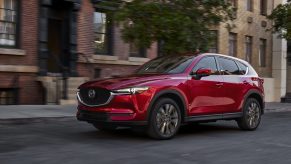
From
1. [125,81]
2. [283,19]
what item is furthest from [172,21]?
[283,19]

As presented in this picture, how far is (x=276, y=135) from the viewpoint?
10.9 meters

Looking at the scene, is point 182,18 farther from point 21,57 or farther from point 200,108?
point 21,57

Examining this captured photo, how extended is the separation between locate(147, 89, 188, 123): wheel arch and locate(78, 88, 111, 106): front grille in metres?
0.80

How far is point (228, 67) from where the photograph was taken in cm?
1092

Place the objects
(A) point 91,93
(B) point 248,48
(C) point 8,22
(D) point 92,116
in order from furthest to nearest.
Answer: (B) point 248,48 → (C) point 8,22 → (A) point 91,93 → (D) point 92,116

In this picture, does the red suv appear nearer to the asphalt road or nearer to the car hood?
the car hood

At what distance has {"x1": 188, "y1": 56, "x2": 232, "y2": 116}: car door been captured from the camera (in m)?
9.75

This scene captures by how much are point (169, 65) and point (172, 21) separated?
3524 millimetres

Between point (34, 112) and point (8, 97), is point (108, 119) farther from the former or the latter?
point (8, 97)

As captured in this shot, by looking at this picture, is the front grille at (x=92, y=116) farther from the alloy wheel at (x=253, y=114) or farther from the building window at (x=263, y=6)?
the building window at (x=263, y=6)

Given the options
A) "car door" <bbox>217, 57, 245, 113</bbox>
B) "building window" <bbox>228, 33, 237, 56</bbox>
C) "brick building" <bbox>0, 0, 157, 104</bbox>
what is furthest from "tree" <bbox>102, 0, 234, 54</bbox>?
"building window" <bbox>228, 33, 237, 56</bbox>

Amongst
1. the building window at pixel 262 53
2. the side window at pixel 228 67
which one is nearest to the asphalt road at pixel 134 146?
the side window at pixel 228 67

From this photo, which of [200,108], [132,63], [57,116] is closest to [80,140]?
[200,108]

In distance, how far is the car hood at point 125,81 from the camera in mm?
8805
